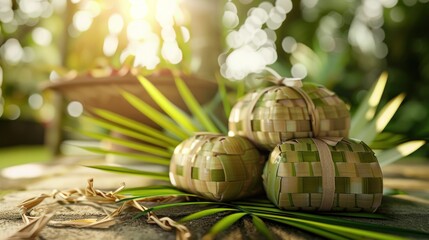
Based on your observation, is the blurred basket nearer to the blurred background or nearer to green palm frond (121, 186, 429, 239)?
the blurred background

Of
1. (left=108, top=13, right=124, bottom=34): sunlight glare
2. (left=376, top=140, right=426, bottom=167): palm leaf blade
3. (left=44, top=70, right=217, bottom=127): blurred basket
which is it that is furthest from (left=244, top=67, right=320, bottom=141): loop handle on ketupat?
(left=108, top=13, right=124, bottom=34): sunlight glare

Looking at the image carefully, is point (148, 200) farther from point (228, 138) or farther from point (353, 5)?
point (353, 5)

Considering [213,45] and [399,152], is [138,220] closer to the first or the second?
[399,152]

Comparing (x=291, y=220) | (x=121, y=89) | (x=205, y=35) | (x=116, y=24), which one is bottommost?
(x=291, y=220)

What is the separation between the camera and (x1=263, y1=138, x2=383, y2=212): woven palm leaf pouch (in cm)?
53

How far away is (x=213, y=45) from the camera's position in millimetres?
1415

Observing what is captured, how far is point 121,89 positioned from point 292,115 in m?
0.63

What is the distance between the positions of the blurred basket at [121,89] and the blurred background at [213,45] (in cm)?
4

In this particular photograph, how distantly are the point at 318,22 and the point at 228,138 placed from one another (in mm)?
2960

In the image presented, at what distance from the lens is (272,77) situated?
0.68 m

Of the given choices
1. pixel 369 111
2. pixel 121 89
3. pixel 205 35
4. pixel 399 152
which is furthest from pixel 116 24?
pixel 399 152

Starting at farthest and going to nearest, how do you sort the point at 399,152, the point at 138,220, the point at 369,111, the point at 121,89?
the point at 121,89 → the point at 369,111 → the point at 399,152 → the point at 138,220

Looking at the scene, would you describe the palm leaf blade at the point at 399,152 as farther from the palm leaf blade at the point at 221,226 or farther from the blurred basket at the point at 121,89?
the blurred basket at the point at 121,89

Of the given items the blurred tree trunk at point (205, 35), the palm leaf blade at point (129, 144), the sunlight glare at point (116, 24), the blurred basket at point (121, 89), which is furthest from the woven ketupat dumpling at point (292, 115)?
the sunlight glare at point (116, 24)
